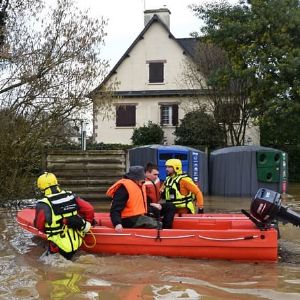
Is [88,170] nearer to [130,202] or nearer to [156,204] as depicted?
[156,204]

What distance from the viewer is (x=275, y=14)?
22.6 metres

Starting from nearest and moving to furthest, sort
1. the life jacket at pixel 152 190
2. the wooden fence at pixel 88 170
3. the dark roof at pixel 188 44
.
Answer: the life jacket at pixel 152 190, the wooden fence at pixel 88 170, the dark roof at pixel 188 44

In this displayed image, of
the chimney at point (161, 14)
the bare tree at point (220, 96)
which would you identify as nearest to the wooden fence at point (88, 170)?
the bare tree at point (220, 96)

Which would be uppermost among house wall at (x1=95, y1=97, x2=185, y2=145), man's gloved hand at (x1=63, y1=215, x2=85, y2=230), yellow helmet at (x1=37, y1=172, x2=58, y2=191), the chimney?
the chimney

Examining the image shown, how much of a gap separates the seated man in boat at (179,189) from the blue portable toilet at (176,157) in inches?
330

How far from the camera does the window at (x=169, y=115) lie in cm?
3359

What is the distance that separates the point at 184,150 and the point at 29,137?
250 inches

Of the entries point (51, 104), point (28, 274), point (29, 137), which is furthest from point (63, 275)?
point (51, 104)

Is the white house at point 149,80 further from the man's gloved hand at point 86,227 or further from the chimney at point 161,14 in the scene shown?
the man's gloved hand at point 86,227

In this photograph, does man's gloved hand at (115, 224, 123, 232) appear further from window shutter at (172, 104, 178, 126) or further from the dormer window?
the dormer window

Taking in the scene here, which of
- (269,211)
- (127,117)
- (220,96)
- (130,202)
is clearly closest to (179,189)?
(130,202)

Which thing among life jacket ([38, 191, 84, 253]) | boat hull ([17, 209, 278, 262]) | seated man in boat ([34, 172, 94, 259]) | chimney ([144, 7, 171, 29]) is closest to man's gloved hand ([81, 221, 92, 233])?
seated man in boat ([34, 172, 94, 259])

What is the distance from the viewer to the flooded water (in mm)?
6969

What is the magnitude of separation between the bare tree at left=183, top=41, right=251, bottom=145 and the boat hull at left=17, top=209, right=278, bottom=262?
61.9 feet
